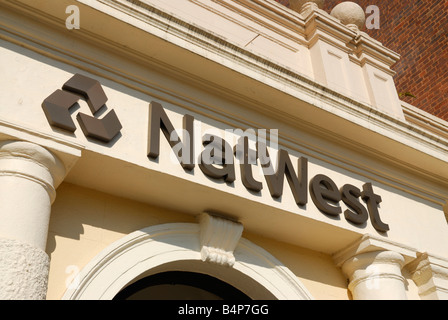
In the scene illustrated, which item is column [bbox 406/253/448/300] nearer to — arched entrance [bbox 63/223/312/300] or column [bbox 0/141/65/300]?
arched entrance [bbox 63/223/312/300]

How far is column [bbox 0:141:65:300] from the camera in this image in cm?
412

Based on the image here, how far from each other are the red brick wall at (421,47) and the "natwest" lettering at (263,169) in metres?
5.79

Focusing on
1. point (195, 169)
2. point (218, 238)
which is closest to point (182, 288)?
point (218, 238)

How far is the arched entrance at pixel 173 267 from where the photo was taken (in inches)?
200

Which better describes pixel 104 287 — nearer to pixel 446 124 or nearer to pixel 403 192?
pixel 403 192

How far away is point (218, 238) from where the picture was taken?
595 centimetres

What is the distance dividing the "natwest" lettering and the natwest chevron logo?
406mm

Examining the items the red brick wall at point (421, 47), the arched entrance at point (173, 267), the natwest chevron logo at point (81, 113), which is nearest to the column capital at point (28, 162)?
the natwest chevron logo at point (81, 113)

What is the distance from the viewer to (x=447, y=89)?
1177 cm

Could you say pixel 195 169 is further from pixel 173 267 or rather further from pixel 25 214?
pixel 25 214

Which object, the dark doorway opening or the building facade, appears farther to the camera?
the dark doorway opening

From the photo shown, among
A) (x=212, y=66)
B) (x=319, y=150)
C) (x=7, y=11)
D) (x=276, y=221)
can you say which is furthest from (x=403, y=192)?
(x=7, y=11)
